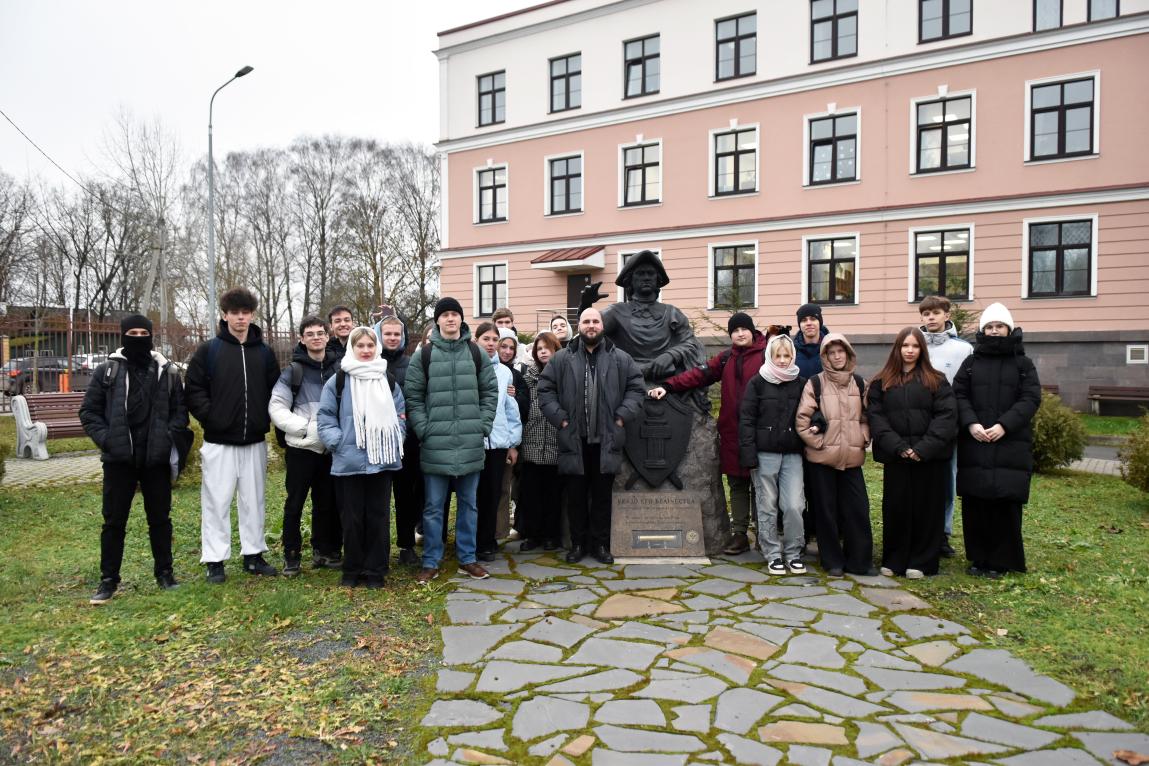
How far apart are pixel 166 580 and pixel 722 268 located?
19497 millimetres

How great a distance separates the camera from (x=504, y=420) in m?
6.39

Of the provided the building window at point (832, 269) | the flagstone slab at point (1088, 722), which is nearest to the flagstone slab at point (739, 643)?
the flagstone slab at point (1088, 722)

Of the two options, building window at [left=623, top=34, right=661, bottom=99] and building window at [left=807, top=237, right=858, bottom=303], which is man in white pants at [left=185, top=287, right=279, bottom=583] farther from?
building window at [left=623, top=34, right=661, bottom=99]

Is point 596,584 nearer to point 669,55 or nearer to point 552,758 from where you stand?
point 552,758

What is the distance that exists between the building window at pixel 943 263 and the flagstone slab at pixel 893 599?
53.2 ft

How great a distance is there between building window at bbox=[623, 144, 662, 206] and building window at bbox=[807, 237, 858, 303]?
487 centimetres

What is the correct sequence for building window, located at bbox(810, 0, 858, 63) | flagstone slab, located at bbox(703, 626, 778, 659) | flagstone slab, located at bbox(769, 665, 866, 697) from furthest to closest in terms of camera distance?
1. building window, located at bbox(810, 0, 858, 63)
2. flagstone slab, located at bbox(703, 626, 778, 659)
3. flagstone slab, located at bbox(769, 665, 866, 697)

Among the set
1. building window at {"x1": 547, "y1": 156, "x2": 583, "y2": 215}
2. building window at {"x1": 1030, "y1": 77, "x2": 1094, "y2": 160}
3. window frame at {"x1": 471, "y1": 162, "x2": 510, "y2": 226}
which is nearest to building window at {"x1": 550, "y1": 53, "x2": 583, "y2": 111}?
building window at {"x1": 547, "y1": 156, "x2": 583, "y2": 215}

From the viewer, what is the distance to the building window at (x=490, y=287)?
2699cm

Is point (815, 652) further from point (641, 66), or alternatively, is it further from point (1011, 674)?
point (641, 66)

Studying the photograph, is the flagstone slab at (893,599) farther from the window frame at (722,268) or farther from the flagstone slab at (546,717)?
the window frame at (722,268)

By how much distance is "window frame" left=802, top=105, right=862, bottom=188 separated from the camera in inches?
838

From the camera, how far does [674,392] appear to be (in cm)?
679

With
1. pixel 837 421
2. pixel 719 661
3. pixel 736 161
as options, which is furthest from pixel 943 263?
pixel 719 661
